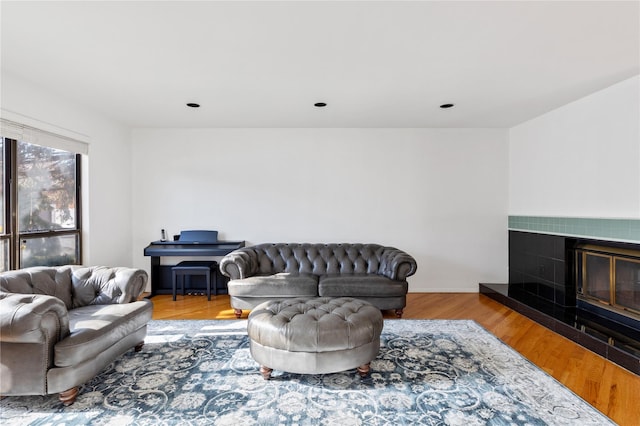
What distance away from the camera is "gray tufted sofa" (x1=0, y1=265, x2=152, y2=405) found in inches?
77.8

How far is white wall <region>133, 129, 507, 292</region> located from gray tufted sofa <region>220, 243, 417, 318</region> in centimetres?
72

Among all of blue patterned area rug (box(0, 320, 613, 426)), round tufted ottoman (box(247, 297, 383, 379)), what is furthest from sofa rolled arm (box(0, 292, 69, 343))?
round tufted ottoman (box(247, 297, 383, 379))

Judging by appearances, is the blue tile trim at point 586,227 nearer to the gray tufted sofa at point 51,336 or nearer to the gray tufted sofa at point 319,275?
the gray tufted sofa at point 319,275

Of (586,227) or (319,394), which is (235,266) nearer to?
(319,394)

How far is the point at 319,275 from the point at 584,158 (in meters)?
A: 3.51

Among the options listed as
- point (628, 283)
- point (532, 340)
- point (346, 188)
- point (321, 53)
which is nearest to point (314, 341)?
point (321, 53)

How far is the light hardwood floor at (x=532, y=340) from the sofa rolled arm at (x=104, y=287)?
1070mm

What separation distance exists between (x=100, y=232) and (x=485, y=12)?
4.94 meters

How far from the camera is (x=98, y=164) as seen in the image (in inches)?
169

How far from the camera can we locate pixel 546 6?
6.67ft

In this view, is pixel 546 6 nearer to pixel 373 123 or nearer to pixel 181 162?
pixel 373 123

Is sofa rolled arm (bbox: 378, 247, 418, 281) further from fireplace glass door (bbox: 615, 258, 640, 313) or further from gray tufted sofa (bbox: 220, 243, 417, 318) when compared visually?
fireplace glass door (bbox: 615, 258, 640, 313)

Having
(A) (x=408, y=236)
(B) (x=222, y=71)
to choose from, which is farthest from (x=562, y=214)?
(B) (x=222, y=71)

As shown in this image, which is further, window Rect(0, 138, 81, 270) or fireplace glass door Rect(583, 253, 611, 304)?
fireplace glass door Rect(583, 253, 611, 304)
